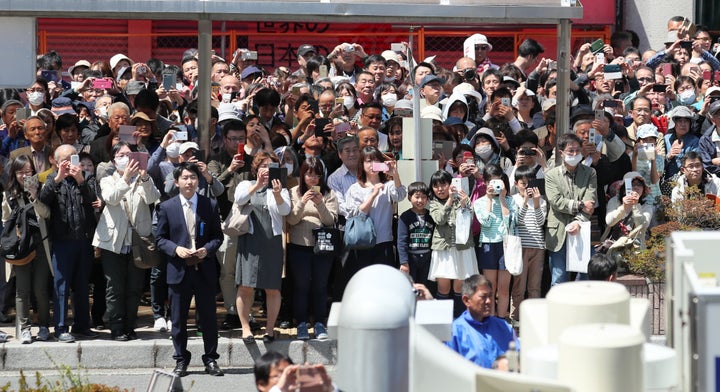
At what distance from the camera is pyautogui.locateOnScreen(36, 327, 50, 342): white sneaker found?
1311cm

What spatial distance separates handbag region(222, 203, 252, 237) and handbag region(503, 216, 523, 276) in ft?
8.48

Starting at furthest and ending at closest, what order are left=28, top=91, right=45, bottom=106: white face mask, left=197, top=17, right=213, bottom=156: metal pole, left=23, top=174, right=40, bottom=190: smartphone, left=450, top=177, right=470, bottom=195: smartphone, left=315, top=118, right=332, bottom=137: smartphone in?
1. left=28, top=91, right=45, bottom=106: white face mask
2. left=315, top=118, right=332, bottom=137: smartphone
3. left=197, top=17, right=213, bottom=156: metal pole
4. left=450, top=177, right=470, bottom=195: smartphone
5. left=23, top=174, right=40, bottom=190: smartphone

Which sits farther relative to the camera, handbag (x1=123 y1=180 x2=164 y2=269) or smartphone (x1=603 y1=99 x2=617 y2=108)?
smartphone (x1=603 y1=99 x2=617 y2=108)

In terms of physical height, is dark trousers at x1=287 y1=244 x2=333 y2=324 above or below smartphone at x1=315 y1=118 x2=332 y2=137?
below

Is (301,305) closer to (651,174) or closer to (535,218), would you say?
(535,218)

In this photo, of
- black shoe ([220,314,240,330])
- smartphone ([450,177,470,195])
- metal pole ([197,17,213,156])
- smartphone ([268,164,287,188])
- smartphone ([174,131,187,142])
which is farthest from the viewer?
metal pole ([197,17,213,156])

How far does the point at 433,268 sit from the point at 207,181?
2.37m

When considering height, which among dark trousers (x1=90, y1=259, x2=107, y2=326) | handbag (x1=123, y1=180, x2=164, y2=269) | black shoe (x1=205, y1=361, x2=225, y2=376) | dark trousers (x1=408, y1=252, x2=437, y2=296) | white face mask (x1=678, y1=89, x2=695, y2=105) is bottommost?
black shoe (x1=205, y1=361, x2=225, y2=376)

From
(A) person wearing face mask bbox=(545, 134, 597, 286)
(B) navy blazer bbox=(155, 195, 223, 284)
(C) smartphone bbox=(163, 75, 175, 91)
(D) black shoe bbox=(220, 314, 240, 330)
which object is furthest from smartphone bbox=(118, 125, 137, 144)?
(A) person wearing face mask bbox=(545, 134, 597, 286)

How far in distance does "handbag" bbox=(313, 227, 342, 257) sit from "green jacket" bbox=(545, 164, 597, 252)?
87.6 inches

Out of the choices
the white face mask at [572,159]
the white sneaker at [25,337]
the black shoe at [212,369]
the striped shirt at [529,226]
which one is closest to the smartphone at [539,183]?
the striped shirt at [529,226]

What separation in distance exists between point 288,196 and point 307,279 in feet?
2.99

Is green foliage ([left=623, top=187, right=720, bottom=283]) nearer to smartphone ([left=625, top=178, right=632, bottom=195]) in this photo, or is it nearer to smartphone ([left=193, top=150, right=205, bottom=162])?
smartphone ([left=625, top=178, right=632, bottom=195])

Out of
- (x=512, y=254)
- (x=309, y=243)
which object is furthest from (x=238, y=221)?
(x=512, y=254)
